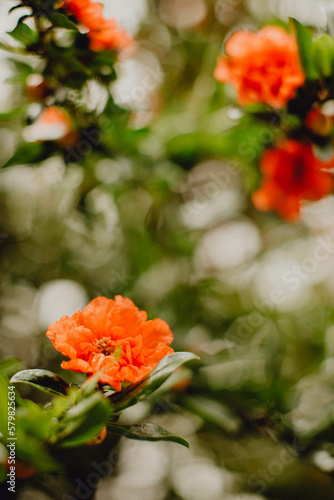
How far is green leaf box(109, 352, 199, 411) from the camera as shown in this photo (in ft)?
1.63

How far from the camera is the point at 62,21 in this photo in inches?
29.6

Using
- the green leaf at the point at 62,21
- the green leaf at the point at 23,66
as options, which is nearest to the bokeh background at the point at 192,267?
the green leaf at the point at 23,66

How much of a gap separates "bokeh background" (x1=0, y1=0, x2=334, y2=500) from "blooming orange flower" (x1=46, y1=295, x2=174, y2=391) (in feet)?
1.66

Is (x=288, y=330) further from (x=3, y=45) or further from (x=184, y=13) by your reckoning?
(x=184, y=13)

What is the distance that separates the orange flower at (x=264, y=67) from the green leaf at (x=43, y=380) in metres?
0.72

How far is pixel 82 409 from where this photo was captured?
0.45m

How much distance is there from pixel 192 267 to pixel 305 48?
35.7 inches

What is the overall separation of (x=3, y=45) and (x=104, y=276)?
0.92 m

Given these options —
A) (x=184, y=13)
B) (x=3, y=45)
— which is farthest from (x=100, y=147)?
(x=184, y=13)

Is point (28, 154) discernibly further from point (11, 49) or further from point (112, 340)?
point (112, 340)

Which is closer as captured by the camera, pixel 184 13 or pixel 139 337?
pixel 139 337

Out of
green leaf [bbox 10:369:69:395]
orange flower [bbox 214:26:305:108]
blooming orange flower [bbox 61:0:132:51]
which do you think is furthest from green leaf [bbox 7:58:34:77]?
green leaf [bbox 10:369:69:395]

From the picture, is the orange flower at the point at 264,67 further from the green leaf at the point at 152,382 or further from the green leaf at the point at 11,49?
the green leaf at the point at 152,382

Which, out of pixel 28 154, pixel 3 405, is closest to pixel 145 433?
pixel 3 405
